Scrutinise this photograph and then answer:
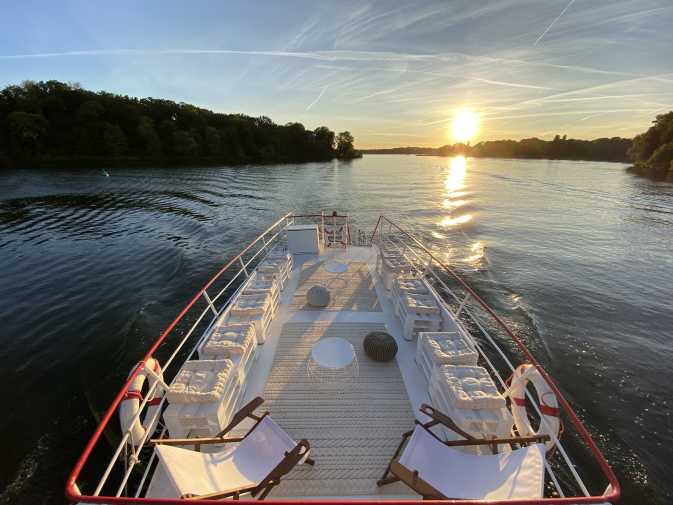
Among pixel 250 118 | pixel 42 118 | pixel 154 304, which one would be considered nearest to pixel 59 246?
pixel 154 304

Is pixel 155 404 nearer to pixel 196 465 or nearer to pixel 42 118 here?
pixel 196 465

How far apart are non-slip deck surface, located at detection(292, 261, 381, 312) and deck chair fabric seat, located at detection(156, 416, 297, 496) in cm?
388

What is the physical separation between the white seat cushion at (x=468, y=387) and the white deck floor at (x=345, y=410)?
832 mm

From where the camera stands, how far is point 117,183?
1468 inches

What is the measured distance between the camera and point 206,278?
13125mm

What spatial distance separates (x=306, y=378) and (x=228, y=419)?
143 cm

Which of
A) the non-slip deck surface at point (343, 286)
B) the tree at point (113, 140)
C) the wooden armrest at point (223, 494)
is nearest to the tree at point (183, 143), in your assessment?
the tree at point (113, 140)

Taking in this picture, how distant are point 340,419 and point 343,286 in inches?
168

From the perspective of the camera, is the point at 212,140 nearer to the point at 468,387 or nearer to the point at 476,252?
the point at 476,252

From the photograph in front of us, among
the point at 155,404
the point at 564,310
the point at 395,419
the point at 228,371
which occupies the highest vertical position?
the point at 228,371

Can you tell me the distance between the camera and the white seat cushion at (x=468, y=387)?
11.7ft

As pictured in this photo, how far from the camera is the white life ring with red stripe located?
11.0 feet

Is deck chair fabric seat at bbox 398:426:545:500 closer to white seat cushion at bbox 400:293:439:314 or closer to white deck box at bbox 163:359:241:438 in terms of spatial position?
white deck box at bbox 163:359:241:438

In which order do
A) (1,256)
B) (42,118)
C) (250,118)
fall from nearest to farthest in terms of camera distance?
(1,256) → (42,118) → (250,118)
